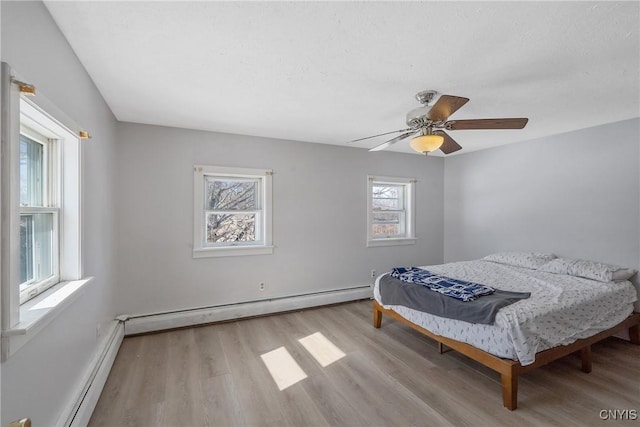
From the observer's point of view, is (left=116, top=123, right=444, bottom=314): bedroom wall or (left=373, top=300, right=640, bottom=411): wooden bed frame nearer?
(left=373, top=300, right=640, bottom=411): wooden bed frame

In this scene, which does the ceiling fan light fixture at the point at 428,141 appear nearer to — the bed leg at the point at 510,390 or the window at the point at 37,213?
the bed leg at the point at 510,390

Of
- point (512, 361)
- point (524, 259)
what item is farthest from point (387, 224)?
point (512, 361)

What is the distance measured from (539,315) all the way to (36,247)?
339 centimetres

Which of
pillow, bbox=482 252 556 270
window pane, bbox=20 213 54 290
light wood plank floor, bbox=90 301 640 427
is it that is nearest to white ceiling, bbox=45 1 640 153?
window pane, bbox=20 213 54 290

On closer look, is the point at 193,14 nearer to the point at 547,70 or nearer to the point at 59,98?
the point at 59,98

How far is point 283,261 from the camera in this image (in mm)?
3896

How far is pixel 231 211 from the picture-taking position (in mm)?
3662

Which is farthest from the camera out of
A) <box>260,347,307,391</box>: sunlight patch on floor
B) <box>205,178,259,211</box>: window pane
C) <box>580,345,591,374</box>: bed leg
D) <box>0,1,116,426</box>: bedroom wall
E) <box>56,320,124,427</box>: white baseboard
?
<box>205,178,259,211</box>: window pane

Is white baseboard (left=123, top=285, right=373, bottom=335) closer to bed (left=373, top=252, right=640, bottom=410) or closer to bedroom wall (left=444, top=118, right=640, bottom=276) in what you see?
bed (left=373, top=252, right=640, bottom=410)

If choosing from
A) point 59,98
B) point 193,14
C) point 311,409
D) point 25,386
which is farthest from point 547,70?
point 25,386

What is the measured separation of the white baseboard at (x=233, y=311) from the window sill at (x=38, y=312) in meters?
1.57

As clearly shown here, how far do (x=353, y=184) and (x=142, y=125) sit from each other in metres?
2.88

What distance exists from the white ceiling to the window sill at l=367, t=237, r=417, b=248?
88.6 inches

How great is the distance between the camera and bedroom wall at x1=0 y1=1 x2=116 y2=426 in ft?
3.73
